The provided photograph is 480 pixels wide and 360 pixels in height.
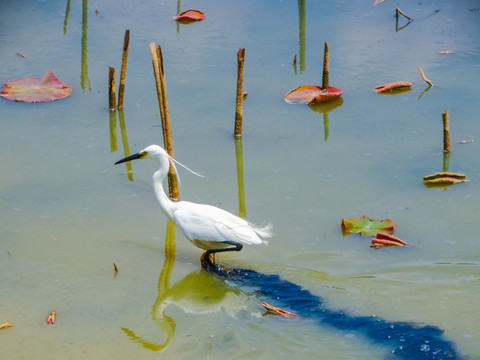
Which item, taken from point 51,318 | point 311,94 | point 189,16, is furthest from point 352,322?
point 189,16

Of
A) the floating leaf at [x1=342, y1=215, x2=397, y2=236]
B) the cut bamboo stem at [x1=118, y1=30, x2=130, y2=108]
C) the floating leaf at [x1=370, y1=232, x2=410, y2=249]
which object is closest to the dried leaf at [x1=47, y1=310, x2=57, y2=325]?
the floating leaf at [x1=342, y1=215, x2=397, y2=236]

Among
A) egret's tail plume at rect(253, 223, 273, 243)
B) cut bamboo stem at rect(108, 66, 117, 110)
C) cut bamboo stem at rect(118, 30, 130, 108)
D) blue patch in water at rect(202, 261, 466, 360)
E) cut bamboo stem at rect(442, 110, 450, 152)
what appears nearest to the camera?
blue patch in water at rect(202, 261, 466, 360)

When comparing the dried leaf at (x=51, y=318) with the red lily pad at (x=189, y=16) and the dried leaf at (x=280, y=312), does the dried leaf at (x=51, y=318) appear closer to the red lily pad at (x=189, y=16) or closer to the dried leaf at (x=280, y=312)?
the dried leaf at (x=280, y=312)

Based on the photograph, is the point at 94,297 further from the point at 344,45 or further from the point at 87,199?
the point at 344,45

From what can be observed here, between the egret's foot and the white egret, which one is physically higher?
the white egret

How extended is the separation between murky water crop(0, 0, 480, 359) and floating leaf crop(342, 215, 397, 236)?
0.09 metres

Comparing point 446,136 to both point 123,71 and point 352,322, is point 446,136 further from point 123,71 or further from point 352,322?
point 123,71

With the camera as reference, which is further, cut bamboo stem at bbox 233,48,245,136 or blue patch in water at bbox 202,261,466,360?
cut bamboo stem at bbox 233,48,245,136

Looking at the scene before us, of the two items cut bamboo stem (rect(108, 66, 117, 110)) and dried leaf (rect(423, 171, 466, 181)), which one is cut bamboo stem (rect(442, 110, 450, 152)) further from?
cut bamboo stem (rect(108, 66, 117, 110))

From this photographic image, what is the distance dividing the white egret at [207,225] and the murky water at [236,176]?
290 millimetres

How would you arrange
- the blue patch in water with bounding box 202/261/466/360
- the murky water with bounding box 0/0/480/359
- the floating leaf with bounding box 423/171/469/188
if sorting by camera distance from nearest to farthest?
the blue patch in water with bounding box 202/261/466/360
the murky water with bounding box 0/0/480/359
the floating leaf with bounding box 423/171/469/188

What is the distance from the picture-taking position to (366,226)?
548 centimetres

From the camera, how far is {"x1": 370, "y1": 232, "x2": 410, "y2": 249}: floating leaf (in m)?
5.30

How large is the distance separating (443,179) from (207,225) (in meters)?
2.39
